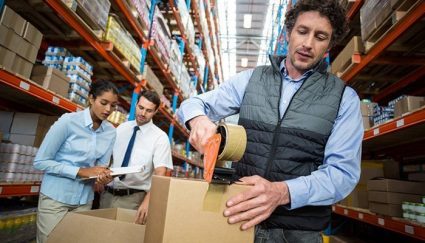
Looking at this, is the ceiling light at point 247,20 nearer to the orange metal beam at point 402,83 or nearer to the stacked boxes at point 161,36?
the stacked boxes at point 161,36

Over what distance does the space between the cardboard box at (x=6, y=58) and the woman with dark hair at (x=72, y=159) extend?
57 centimetres

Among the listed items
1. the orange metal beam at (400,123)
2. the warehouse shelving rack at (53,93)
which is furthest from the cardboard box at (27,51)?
the orange metal beam at (400,123)

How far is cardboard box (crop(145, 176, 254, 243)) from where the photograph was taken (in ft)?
2.74

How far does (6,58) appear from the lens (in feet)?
7.36

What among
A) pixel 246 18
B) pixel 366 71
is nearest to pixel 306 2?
pixel 366 71

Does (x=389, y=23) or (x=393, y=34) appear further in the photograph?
(x=389, y=23)

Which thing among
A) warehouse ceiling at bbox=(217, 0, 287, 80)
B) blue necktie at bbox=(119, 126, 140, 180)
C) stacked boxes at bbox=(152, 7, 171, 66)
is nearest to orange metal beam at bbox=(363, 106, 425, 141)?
blue necktie at bbox=(119, 126, 140, 180)

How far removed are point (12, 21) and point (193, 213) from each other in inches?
93.8

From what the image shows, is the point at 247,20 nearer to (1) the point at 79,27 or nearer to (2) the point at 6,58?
(1) the point at 79,27

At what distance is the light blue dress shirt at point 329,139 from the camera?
104 cm

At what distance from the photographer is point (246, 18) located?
47.0ft

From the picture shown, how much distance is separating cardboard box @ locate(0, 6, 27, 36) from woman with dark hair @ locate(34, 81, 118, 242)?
2.36 ft

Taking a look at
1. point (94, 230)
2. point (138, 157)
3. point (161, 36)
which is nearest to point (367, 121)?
point (138, 157)

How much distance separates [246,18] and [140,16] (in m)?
11.1
